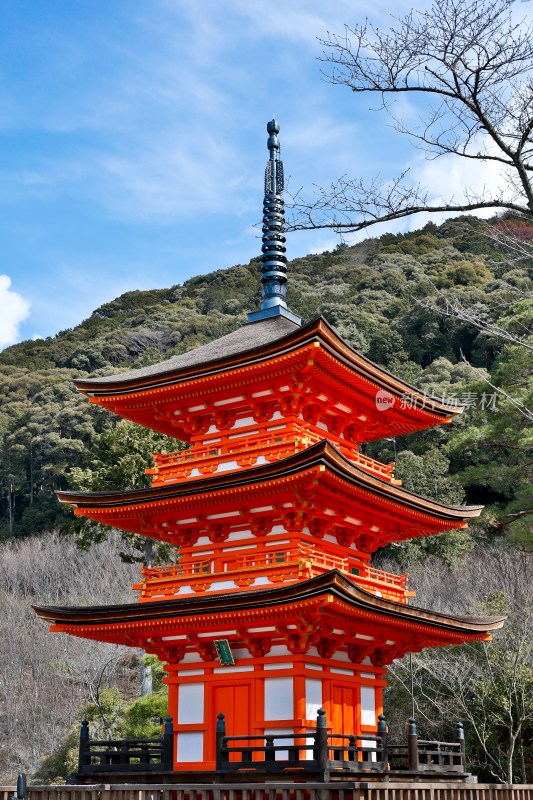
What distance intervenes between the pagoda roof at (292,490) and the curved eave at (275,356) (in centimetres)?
211

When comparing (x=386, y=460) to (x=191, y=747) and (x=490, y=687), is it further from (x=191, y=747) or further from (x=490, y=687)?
(x=191, y=747)

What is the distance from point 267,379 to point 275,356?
98cm

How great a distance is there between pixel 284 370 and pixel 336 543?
382cm

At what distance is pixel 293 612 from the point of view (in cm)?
1537

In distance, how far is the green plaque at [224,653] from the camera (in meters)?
16.7

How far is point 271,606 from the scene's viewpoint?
603 inches

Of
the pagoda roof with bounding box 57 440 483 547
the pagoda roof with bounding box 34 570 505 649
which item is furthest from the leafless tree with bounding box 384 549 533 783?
the pagoda roof with bounding box 57 440 483 547

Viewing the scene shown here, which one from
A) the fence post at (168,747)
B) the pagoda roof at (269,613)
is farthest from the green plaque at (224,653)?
the fence post at (168,747)

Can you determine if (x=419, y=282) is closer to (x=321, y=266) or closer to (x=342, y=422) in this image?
(x=321, y=266)

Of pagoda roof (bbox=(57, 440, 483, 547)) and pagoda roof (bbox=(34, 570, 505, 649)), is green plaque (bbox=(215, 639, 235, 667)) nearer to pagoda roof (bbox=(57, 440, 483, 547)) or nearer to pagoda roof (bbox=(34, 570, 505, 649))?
pagoda roof (bbox=(34, 570, 505, 649))

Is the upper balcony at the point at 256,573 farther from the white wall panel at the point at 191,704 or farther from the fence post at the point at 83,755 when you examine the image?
the fence post at the point at 83,755

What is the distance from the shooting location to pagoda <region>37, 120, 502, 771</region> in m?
16.0

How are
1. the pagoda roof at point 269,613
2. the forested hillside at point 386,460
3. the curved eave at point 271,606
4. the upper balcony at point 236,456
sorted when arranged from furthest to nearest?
the forested hillside at point 386,460, the upper balcony at point 236,456, the pagoda roof at point 269,613, the curved eave at point 271,606

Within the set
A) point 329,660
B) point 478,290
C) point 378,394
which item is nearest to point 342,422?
point 378,394
